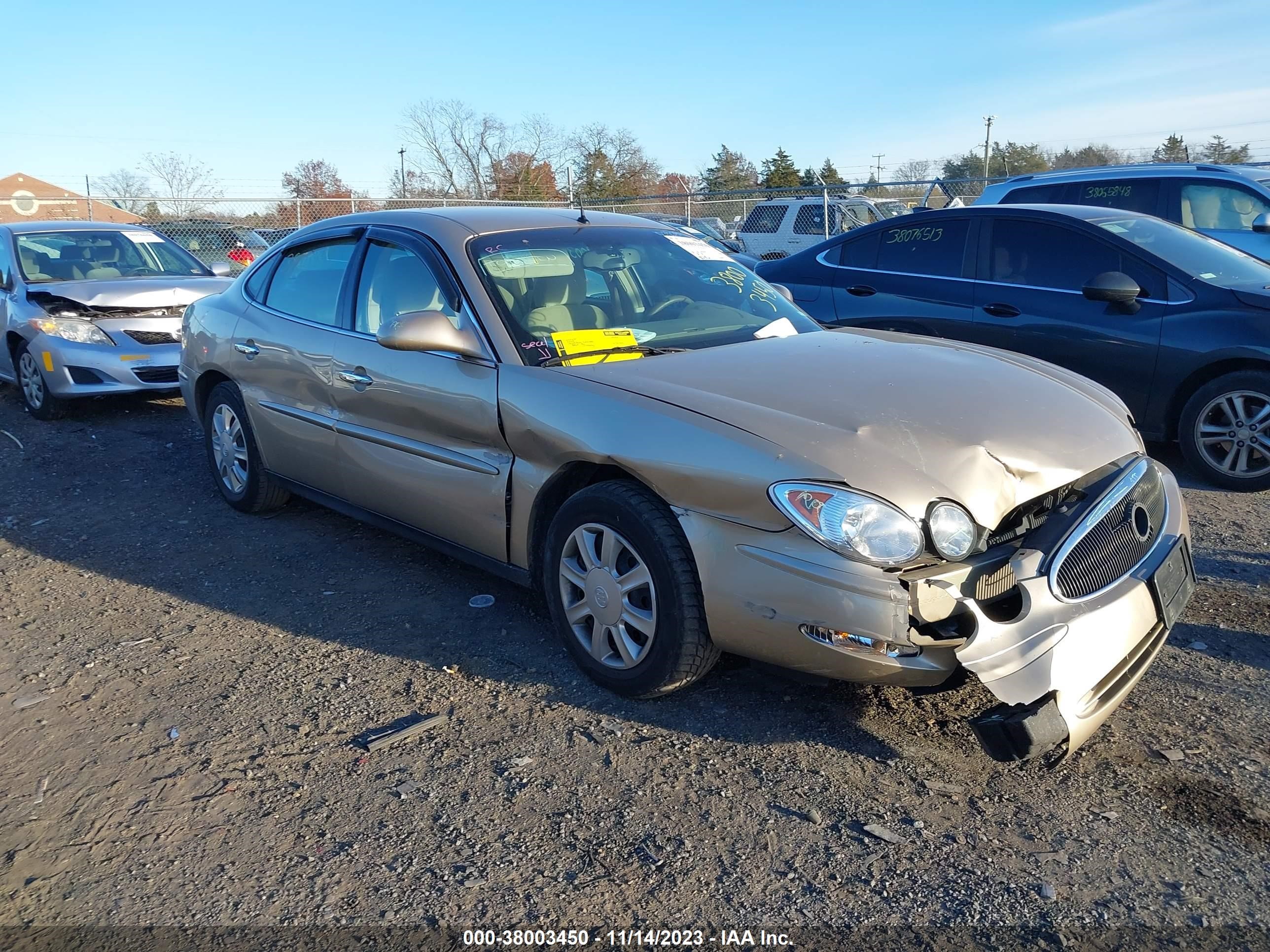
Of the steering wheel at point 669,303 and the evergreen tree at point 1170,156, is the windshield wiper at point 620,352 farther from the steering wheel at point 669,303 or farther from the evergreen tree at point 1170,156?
the evergreen tree at point 1170,156

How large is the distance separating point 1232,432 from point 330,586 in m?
4.92

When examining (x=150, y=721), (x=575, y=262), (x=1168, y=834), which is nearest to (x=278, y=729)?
(x=150, y=721)

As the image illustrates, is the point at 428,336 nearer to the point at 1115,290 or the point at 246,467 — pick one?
the point at 246,467

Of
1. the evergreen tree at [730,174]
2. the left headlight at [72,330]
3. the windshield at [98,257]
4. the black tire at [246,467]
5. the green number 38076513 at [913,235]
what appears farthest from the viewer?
the evergreen tree at [730,174]

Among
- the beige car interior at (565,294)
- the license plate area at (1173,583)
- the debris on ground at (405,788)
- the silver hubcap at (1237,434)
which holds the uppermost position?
the beige car interior at (565,294)

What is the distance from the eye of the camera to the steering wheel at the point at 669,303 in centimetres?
429

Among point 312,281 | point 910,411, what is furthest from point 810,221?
point 910,411

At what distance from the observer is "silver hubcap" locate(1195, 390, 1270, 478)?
18.6ft

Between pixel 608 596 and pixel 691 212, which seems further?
pixel 691 212

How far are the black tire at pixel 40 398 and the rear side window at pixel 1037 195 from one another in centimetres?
860

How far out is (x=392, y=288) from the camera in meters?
4.50

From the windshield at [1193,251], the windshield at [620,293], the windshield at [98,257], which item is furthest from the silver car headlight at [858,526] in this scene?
the windshield at [98,257]

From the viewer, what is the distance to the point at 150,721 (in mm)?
3545

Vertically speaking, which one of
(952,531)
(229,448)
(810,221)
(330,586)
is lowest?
(330,586)
